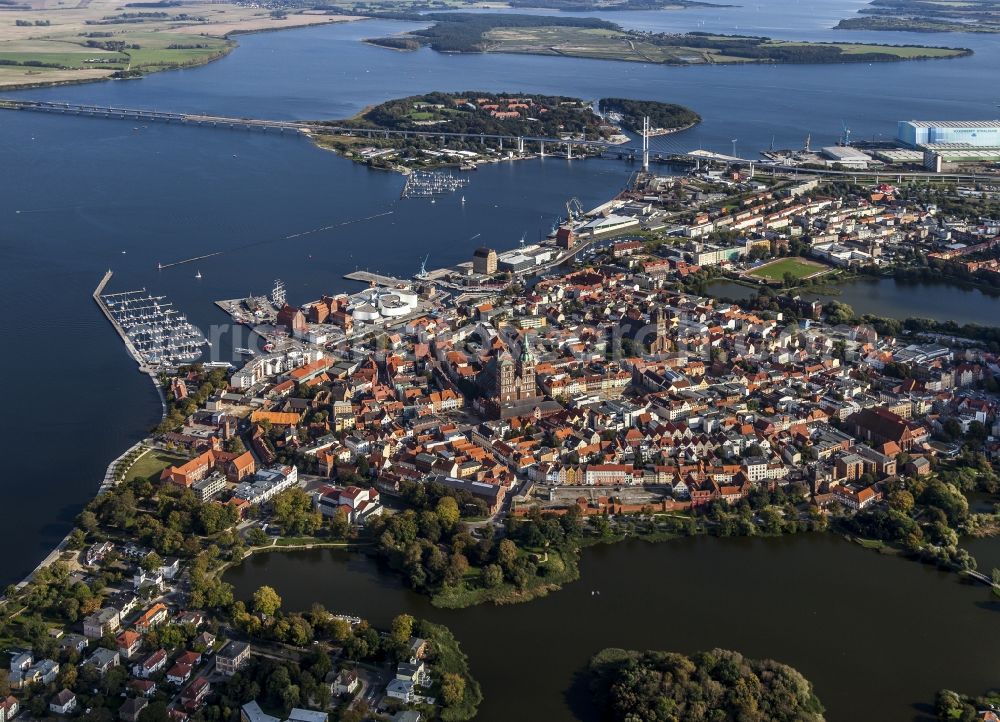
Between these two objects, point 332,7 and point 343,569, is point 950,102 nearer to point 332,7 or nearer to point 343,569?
point 343,569

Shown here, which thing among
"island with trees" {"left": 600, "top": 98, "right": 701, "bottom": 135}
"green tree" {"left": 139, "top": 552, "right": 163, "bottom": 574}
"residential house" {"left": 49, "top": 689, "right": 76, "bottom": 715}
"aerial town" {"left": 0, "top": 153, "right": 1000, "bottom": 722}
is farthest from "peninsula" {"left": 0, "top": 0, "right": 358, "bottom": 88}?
"residential house" {"left": 49, "top": 689, "right": 76, "bottom": 715}

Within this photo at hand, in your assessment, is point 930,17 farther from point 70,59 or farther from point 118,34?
point 70,59

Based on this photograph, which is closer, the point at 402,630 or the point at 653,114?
the point at 402,630

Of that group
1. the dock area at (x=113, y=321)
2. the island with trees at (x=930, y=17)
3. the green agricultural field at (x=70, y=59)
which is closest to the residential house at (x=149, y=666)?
the dock area at (x=113, y=321)

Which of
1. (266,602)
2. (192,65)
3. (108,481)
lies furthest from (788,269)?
(192,65)

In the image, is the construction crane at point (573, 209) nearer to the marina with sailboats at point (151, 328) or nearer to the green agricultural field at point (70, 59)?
the marina with sailboats at point (151, 328)

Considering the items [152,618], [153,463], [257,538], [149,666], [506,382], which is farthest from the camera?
[506,382]
